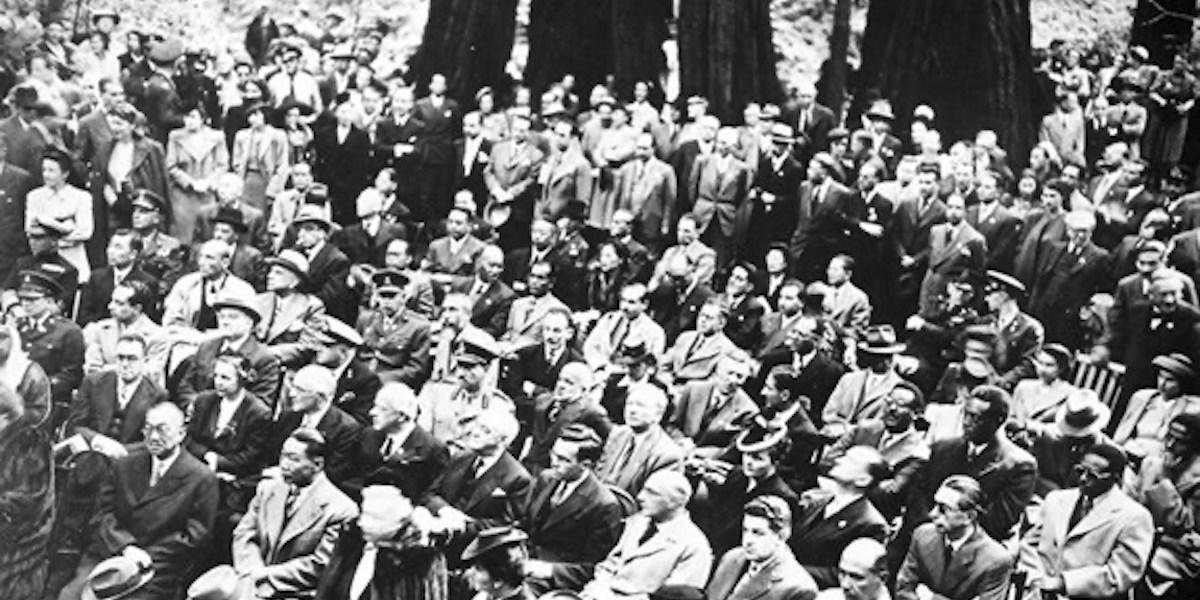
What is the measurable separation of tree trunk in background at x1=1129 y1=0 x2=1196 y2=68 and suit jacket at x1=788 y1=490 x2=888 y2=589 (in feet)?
12.6

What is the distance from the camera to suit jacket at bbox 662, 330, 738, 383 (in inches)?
323

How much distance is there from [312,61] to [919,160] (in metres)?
5.27

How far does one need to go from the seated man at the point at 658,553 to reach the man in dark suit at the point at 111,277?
370 cm

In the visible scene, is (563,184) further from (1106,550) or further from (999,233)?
(1106,550)

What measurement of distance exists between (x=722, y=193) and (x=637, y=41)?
3.64 m

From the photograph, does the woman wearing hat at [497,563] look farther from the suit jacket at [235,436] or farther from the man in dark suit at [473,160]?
the man in dark suit at [473,160]

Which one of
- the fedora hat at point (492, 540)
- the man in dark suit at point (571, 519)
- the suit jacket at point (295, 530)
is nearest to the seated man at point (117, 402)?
the suit jacket at point (295, 530)

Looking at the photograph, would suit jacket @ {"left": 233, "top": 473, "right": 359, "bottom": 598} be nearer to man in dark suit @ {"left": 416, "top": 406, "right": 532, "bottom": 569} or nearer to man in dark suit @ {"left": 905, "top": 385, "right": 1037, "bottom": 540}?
man in dark suit @ {"left": 416, "top": 406, "right": 532, "bottom": 569}

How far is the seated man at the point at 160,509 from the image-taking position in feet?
19.8

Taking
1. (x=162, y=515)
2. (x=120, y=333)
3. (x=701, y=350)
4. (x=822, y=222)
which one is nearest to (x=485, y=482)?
(x=162, y=515)

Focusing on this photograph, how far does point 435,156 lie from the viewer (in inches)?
450

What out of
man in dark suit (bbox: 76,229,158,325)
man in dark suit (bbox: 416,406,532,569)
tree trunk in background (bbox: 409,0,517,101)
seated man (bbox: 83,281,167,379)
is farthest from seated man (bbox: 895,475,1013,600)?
tree trunk in background (bbox: 409,0,517,101)

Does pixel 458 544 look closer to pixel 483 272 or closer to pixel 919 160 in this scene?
pixel 483 272

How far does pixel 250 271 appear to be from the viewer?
899cm
